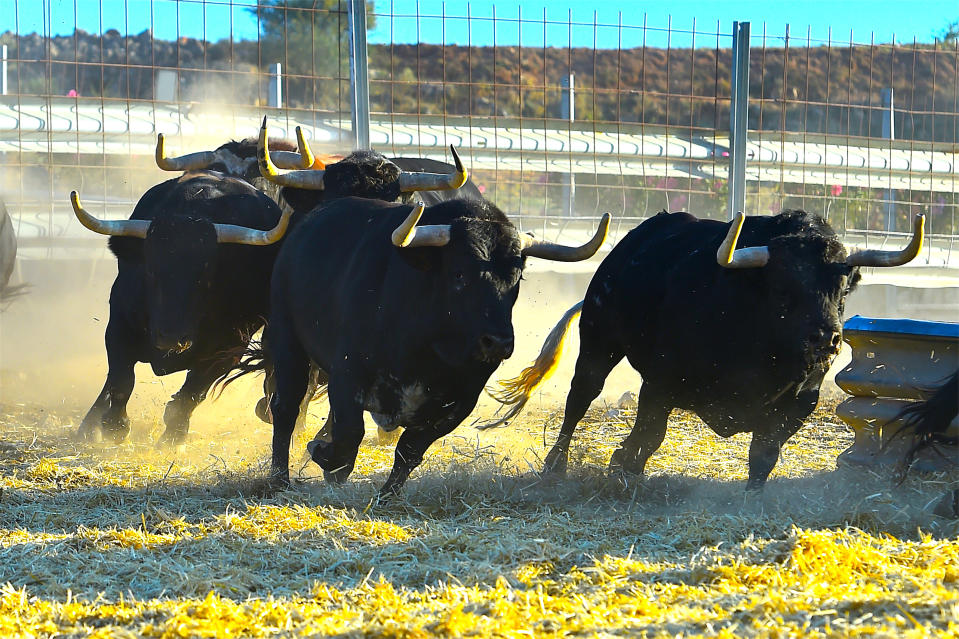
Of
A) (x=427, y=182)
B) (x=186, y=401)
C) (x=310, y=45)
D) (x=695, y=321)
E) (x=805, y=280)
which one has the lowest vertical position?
(x=186, y=401)

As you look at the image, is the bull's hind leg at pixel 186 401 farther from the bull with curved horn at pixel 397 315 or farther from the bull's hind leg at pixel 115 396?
the bull with curved horn at pixel 397 315

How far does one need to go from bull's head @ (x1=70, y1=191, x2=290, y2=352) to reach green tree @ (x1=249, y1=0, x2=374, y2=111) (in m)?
1.97

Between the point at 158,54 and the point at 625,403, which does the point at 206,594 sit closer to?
the point at 625,403

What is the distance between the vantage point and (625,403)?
851cm

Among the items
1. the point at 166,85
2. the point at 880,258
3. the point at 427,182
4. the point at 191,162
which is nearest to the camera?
the point at 880,258

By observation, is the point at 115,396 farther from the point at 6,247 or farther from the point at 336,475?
the point at 6,247

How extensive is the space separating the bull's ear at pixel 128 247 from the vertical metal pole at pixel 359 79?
7.05 feet

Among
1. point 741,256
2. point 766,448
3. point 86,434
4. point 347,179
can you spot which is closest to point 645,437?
point 766,448

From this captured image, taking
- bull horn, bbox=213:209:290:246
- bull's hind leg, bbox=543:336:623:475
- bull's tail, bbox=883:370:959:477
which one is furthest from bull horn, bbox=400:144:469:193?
bull's tail, bbox=883:370:959:477

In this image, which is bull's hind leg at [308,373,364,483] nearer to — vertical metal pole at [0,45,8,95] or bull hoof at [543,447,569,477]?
bull hoof at [543,447,569,477]

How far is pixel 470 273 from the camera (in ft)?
15.8

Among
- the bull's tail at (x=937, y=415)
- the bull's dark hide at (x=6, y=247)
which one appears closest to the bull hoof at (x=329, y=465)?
the bull's tail at (x=937, y=415)

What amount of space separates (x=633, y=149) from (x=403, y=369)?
17.5 ft

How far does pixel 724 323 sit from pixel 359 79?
377 centimetres
